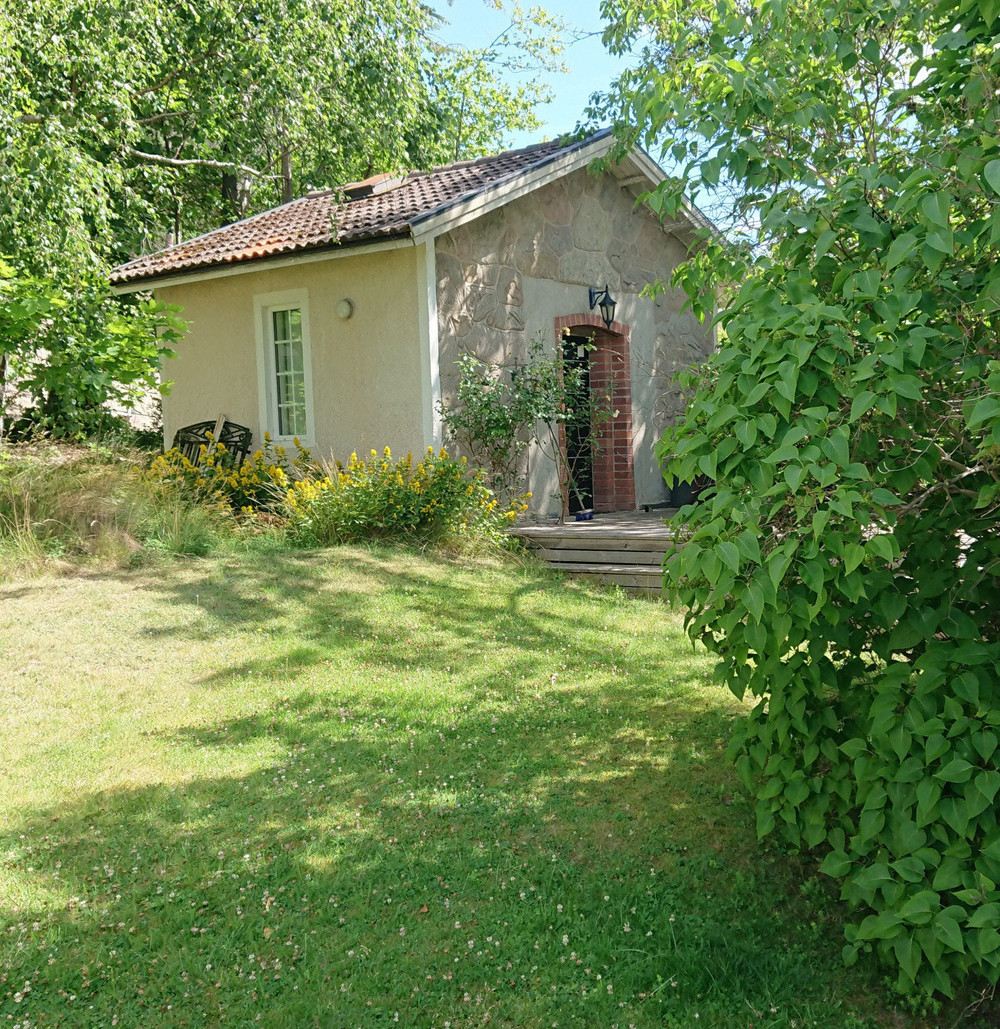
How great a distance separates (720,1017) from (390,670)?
3.36m

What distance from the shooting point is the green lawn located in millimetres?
3033

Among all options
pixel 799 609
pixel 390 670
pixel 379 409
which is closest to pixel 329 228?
pixel 379 409

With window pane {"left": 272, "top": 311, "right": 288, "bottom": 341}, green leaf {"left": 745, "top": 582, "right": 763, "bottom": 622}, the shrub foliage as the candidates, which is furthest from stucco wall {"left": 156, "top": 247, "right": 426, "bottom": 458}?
green leaf {"left": 745, "top": 582, "right": 763, "bottom": 622}

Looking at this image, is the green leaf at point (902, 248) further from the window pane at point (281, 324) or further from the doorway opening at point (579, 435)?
the window pane at point (281, 324)

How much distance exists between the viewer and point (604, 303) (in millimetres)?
12078

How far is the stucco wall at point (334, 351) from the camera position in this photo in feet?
33.6

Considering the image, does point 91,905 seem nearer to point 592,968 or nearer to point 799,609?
point 592,968

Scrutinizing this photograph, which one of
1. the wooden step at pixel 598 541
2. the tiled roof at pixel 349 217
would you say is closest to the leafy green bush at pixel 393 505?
the wooden step at pixel 598 541

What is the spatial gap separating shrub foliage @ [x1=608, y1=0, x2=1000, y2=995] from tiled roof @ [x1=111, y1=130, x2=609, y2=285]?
6640 mm

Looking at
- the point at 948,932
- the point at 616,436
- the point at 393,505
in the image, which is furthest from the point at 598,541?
the point at 948,932

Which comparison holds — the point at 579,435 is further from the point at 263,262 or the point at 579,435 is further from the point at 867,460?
the point at 867,460

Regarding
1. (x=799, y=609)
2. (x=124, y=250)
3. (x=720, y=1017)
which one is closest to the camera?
(x=799, y=609)

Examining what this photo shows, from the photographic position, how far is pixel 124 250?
15.7m

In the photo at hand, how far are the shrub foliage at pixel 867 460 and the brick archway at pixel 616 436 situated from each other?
9063 mm
